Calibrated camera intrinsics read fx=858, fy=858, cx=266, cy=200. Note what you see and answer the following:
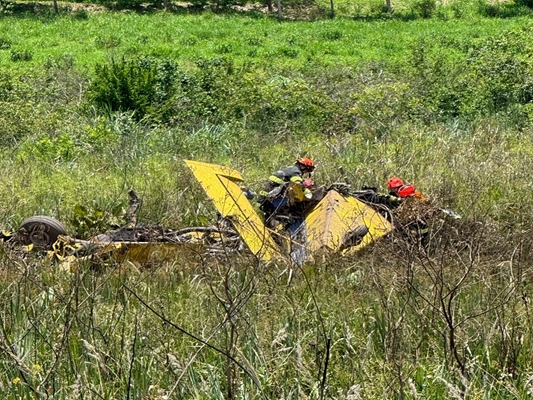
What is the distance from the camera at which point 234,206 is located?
622 cm

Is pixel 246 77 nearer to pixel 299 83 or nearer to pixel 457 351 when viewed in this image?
pixel 299 83

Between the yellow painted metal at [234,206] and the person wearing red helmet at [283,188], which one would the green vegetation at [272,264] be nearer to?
the yellow painted metal at [234,206]

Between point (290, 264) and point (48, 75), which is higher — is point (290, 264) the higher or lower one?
the higher one

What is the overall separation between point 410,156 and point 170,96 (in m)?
5.60

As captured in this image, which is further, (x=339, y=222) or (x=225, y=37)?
(x=225, y=37)

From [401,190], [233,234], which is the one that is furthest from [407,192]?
[233,234]

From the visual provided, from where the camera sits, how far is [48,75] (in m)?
17.4

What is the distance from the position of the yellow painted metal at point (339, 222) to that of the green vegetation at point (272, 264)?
0.23 m

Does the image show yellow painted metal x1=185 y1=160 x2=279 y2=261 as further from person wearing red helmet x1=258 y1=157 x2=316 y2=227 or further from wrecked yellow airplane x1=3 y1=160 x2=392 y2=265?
person wearing red helmet x1=258 y1=157 x2=316 y2=227

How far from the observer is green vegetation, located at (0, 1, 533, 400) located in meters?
3.79

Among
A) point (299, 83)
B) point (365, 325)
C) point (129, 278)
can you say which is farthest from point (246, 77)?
point (365, 325)

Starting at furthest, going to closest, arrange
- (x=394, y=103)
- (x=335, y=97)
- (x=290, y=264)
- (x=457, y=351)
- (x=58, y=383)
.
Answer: (x=335, y=97) < (x=394, y=103) < (x=290, y=264) < (x=457, y=351) < (x=58, y=383)

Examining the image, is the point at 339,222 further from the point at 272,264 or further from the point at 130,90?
the point at 130,90

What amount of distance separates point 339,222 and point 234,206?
2.54ft
